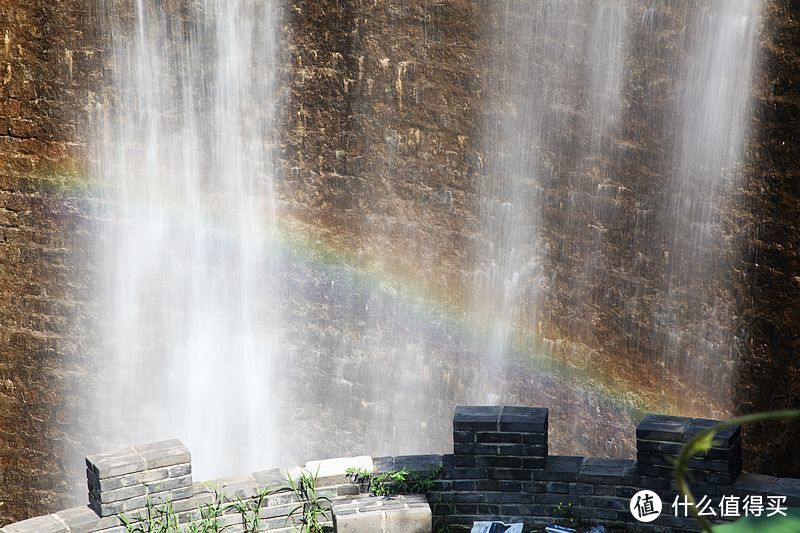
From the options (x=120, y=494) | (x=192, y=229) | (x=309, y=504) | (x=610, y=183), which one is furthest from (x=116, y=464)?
(x=192, y=229)

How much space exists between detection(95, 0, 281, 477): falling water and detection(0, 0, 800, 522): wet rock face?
0.80 feet

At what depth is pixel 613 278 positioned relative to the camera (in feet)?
25.3

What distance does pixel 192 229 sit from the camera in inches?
389

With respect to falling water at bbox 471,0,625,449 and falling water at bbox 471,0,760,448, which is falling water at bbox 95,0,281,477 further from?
falling water at bbox 471,0,760,448

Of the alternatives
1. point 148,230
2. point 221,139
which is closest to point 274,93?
point 221,139

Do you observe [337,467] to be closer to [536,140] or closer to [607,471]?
[607,471]

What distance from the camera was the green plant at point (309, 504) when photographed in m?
5.83

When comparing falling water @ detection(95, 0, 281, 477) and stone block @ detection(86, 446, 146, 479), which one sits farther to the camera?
falling water @ detection(95, 0, 281, 477)

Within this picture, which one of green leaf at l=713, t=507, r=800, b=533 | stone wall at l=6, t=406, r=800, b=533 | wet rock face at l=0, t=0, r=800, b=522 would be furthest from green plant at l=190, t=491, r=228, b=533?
green leaf at l=713, t=507, r=800, b=533

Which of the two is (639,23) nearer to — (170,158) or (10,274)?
(170,158)

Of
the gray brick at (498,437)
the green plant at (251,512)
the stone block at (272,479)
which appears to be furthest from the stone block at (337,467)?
the gray brick at (498,437)

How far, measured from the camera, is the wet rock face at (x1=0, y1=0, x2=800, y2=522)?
22.1 ft

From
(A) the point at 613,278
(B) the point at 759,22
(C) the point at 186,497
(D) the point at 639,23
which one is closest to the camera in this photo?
(C) the point at 186,497

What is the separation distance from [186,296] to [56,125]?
1.92 meters
